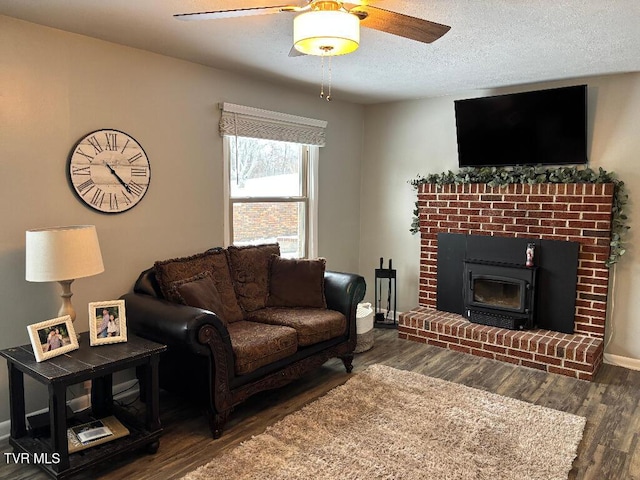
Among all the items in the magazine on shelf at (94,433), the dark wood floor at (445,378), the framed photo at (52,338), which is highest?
the framed photo at (52,338)

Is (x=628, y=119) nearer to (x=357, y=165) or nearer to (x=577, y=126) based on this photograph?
(x=577, y=126)

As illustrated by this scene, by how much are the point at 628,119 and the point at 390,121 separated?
2.22 metres

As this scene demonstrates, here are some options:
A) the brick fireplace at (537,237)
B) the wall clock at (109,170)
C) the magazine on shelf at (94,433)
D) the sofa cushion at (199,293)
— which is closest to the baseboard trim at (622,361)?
the brick fireplace at (537,237)

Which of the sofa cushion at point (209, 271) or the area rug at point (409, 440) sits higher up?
the sofa cushion at point (209, 271)

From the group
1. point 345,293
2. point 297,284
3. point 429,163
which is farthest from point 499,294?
point 297,284

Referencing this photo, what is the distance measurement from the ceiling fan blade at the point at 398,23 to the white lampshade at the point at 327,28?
9 cm

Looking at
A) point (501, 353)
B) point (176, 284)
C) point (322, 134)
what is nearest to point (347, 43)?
point (176, 284)

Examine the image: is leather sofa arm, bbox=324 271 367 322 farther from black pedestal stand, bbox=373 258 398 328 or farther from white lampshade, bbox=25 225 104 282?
white lampshade, bbox=25 225 104 282

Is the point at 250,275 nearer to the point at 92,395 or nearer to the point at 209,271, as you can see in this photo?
the point at 209,271

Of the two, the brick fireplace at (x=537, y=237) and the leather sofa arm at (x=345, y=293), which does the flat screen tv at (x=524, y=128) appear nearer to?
the brick fireplace at (x=537, y=237)

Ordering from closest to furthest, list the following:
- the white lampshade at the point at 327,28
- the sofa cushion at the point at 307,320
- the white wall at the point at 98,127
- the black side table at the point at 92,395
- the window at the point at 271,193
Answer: the white lampshade at the point at 327,28, the black side table at the point at 92,395, the white wall at the point at 98,127, the sofa cushion at the point at 307,320, the window at the point at 271,193

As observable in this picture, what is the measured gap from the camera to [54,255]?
2.48 meters

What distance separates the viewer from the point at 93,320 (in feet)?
8.61

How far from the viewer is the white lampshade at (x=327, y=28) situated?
1.87 meters
